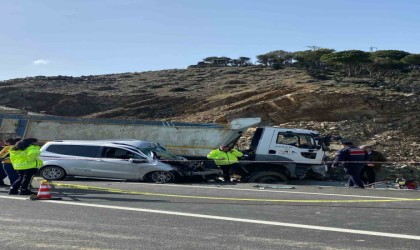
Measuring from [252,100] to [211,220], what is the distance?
2855cm

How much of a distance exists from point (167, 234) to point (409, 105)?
90.2 ft

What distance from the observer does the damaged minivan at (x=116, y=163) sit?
14.8 m

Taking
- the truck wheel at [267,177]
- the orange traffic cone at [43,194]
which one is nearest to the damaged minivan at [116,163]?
the truck wheel at [267,177]

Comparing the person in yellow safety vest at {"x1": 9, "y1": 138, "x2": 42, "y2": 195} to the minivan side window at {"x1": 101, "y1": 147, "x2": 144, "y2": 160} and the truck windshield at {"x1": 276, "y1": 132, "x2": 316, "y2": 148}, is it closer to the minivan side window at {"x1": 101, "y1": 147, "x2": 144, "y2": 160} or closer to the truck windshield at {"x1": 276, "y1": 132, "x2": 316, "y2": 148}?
the minivan side window at {"x1": 101, "y1": 147, "x2": 144, "y2": 160}

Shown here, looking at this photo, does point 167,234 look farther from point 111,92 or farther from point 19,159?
point 111,92

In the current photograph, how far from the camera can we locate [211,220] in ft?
26.5

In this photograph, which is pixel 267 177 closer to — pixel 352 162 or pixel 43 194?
pixel 352 162

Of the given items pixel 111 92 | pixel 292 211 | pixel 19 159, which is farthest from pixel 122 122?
pixel 111 92

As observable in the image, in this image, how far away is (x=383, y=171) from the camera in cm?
1886

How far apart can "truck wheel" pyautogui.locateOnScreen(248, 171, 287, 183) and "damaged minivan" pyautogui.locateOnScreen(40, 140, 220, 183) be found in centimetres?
114

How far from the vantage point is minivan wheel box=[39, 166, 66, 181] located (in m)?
15.4

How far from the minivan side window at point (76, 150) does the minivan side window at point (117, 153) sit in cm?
27

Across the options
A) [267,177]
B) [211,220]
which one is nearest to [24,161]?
[211,220]

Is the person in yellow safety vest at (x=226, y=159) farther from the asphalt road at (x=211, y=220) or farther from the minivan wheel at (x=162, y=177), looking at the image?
the asphalt road at (x=211, y=220)
